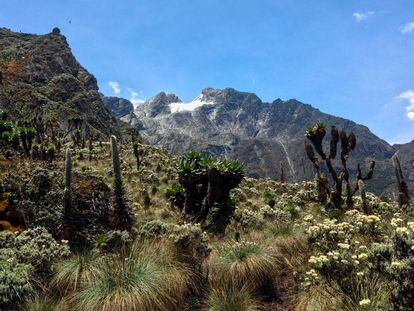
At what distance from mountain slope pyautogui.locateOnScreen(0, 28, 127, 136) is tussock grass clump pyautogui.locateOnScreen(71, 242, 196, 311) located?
217 ft

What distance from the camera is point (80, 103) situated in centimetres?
12475

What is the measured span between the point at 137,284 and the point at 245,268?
271cm

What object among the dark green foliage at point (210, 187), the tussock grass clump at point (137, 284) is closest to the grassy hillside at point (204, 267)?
the tussock grass clump at point (137, 284)

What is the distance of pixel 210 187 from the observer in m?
17.8

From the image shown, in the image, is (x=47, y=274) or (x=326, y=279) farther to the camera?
(x=47, y=274)

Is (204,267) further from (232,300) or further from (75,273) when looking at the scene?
(75,273)

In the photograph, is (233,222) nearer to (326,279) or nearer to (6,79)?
(326,279)

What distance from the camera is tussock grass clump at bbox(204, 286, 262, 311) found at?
8781mm

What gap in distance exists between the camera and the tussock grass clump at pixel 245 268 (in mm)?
9688

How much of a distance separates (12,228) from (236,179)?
32.8 ft

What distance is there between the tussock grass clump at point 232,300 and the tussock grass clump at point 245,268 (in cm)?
27

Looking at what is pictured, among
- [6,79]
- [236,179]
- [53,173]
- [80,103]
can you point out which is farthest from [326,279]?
[80,103]

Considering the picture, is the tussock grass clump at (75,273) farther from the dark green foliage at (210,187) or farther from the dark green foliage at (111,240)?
the dark green foliage at (210,187)

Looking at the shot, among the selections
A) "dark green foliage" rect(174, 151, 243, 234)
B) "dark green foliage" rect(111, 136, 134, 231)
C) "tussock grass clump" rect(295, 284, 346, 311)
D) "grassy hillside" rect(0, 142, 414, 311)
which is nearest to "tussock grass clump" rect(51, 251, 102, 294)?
"grassy hillside" rect(0, 142, 414, 311)
